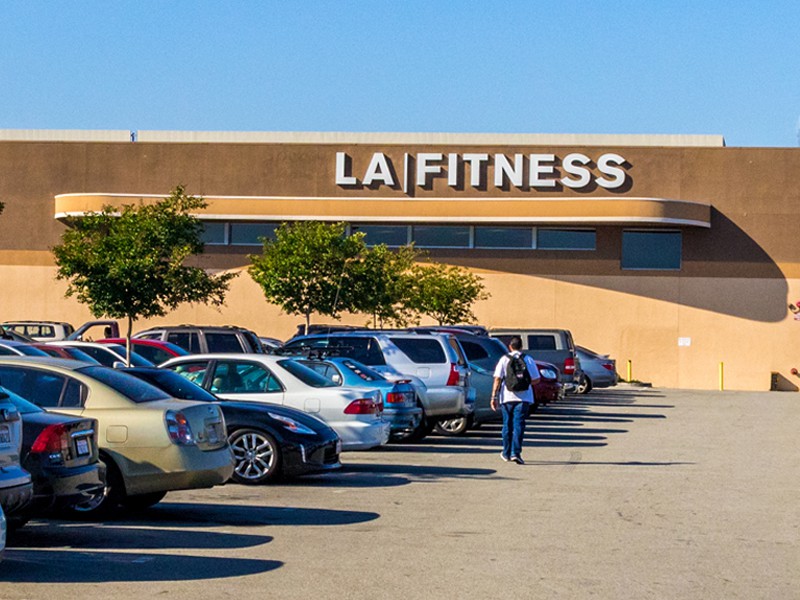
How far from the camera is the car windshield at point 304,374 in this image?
17297mm

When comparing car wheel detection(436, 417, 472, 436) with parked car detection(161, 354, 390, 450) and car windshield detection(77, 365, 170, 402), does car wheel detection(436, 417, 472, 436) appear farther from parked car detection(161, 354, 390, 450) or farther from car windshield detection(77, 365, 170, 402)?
car windshield detection(77, 365, 170, 402)

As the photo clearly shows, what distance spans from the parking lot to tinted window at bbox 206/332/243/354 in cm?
872

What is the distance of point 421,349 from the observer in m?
22.3

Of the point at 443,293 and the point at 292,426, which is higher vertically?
the point at 443,293

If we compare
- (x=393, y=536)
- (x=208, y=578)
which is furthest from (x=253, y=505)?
(x=208, y=578)

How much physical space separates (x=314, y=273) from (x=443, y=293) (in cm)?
727

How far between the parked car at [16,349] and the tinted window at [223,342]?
24.3ft

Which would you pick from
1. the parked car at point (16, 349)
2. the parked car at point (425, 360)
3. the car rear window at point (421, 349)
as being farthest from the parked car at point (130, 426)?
the car rear window at point (421, 349)

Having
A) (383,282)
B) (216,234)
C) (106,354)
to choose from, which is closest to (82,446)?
(106,354)

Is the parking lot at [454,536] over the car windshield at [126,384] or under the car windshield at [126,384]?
under

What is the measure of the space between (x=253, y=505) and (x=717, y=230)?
39.5 meters

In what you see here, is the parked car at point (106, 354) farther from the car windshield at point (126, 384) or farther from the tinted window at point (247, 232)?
the tinted window at point (247, 232)

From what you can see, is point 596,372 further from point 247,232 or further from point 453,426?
point 453,426

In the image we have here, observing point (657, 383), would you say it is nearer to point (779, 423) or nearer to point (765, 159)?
point (765, 159)
